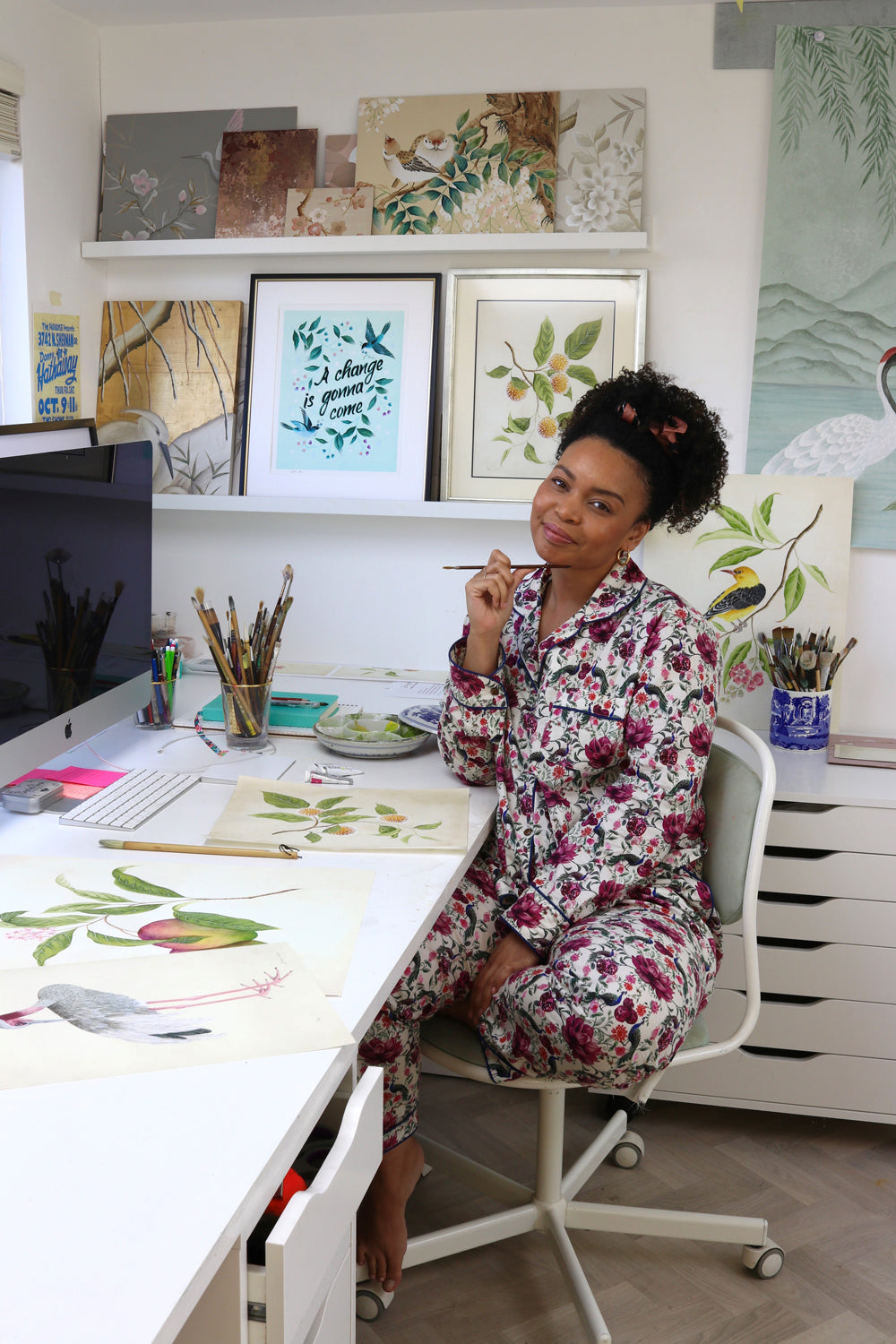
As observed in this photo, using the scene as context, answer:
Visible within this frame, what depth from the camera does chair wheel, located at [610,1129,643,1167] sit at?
1.99 meters

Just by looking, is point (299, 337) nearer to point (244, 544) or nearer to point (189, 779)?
point (244, 544)

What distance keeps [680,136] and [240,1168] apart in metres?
2.15

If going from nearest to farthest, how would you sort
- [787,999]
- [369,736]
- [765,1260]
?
[765,1260] → [369,736] → [787,999]

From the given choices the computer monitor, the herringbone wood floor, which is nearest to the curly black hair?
the computer monitor

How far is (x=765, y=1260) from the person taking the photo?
1.71 m

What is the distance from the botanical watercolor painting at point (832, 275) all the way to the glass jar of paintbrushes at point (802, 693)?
28cm

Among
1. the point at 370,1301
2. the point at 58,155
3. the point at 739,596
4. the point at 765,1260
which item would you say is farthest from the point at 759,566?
the point at 58,155

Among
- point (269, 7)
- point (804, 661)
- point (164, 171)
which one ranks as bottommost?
point (804, 661)

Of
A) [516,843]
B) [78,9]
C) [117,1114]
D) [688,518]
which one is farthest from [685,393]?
[78,9]

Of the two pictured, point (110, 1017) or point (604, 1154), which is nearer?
point (110, 1017)

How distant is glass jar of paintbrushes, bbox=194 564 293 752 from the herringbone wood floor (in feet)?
2.78

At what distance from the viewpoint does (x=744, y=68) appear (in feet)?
7.25

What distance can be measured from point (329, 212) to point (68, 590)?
1206 mm

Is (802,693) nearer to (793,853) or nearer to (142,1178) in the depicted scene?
(793,853)
